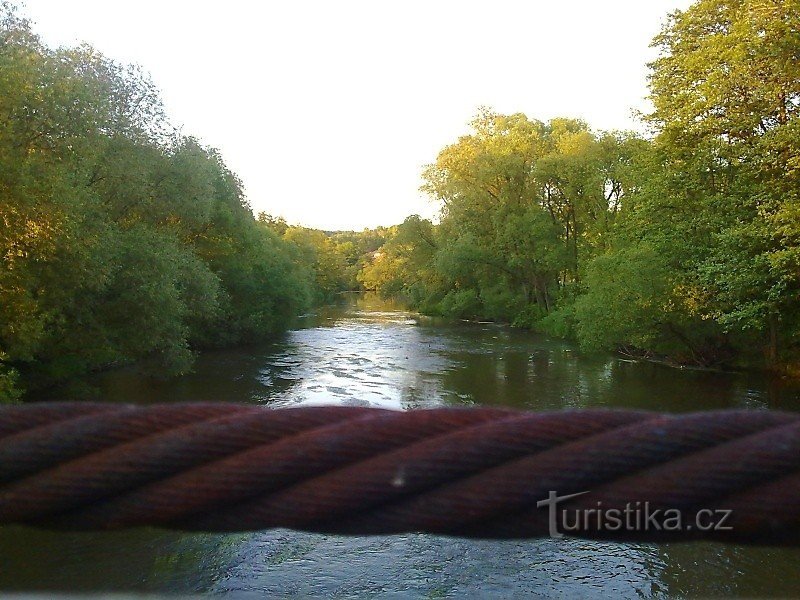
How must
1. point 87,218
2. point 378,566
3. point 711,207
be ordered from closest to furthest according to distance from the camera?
point 378,566 < point 87,218 < point 711,207

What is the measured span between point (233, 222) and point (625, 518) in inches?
1006

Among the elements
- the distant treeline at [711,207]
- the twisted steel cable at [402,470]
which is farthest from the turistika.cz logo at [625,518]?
the distant treeline at [711,207]

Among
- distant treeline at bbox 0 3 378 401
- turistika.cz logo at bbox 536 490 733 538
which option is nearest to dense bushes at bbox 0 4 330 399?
distant treeline at bbox 0 3 378 401

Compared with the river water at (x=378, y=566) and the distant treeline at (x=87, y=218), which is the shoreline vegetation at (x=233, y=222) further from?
the river water at (x=378, y=566)

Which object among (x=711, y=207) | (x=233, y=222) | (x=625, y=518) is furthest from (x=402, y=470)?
(x=233, y=222)

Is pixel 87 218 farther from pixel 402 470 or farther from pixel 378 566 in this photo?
pixel 402 470

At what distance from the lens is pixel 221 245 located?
80.8 ft

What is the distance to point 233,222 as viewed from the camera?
2516cm

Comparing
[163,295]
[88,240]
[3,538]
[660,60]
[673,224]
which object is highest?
[660,60]

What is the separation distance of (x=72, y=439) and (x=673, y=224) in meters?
18.7

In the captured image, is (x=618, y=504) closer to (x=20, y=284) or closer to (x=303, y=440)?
(x=303, y=440)

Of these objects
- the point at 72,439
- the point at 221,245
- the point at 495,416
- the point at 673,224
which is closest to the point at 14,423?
the point at 72,439

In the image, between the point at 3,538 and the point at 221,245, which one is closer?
the point at 3,538

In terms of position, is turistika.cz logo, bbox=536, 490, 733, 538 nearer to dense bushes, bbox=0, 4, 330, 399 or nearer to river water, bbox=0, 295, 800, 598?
river water, bbox=0, 295, 800, 598
